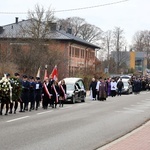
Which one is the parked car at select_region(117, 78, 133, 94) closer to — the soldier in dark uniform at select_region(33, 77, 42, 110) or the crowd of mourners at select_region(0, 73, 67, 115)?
the crowd of mourners at select_region(0, 73, 67, 115)

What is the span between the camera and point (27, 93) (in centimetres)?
2255

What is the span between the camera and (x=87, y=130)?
15.3 m

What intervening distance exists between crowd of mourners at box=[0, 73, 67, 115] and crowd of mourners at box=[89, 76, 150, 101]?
697 cm

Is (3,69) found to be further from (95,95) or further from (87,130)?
(87,130)

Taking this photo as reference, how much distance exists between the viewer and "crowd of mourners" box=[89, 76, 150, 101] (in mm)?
34688

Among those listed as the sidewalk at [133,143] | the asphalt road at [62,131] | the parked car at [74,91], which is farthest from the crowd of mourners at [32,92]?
the sidewalk at [133,143]

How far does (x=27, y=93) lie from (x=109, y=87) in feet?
66.7

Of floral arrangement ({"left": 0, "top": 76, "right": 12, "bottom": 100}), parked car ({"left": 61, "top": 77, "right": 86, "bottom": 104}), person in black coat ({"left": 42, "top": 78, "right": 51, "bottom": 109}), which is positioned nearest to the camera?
floral arrangement ({"left": 0, "top": 76, "right": 12, "bottom": 100})

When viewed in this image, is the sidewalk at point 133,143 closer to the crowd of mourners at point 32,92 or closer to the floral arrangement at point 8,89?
the floral arrangement at point 8,89

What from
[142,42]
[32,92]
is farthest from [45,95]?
[142,42]

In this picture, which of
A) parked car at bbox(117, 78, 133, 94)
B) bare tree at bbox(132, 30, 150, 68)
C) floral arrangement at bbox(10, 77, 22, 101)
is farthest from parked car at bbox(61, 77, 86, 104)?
bare tree at bbox(132, 30, 150, 68)

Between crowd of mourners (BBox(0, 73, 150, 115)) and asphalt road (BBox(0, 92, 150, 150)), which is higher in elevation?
crowd of mourners (BBox(0, 73, 150, 115))

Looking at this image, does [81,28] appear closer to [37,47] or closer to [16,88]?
[37,47]

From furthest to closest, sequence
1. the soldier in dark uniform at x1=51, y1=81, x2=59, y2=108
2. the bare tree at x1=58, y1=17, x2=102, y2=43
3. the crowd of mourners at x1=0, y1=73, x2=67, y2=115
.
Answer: the bare tree at x1=58, y1=17, x2=102, y2=43 → the soldier in dark uniform at x1=51, y1=81, x2=59, y2=108 → the crowd of mourners at x1=0, y1=73, x2=67, y2=115
